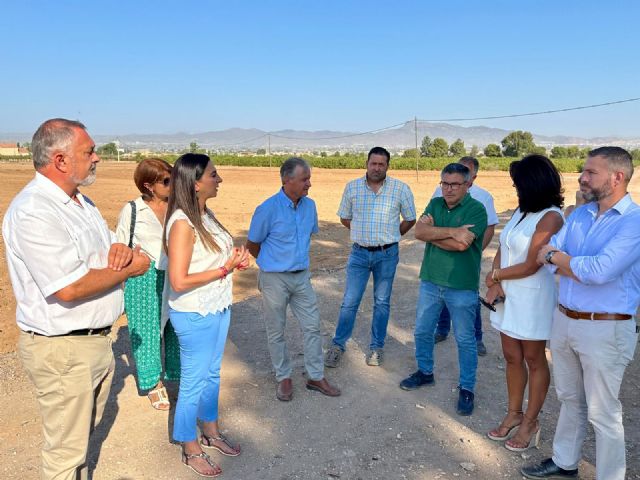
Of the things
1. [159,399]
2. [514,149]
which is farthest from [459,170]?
[514,149]

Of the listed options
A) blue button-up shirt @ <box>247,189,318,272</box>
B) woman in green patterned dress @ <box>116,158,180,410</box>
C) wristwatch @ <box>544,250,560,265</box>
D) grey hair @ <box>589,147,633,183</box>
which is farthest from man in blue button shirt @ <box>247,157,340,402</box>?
grey hair @ <box>589,147,633,183</box>

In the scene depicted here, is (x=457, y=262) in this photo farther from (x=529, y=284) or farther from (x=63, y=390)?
(x=63, y=390)

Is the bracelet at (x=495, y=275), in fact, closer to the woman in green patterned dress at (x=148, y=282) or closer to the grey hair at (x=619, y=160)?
the grey hair at (x=619, y=160)

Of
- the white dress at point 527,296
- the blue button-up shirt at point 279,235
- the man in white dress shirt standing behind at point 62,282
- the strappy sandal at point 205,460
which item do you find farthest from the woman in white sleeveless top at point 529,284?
the man in white dress shirt standing behind at point 62,282

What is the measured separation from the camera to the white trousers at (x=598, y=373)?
112 inches

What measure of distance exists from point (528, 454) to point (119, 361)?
380 cm

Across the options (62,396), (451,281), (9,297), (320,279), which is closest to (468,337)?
(451,281)

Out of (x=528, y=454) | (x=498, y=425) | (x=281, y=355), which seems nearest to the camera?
(x=528, y=454)

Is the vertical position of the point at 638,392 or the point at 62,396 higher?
the point at 62,396

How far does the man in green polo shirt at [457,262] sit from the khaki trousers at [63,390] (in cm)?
265

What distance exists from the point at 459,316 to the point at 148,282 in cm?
255

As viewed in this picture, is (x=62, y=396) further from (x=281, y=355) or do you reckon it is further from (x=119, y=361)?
(x=119, y=361)

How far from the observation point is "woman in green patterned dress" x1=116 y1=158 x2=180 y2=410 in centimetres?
407

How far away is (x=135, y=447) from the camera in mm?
3619
